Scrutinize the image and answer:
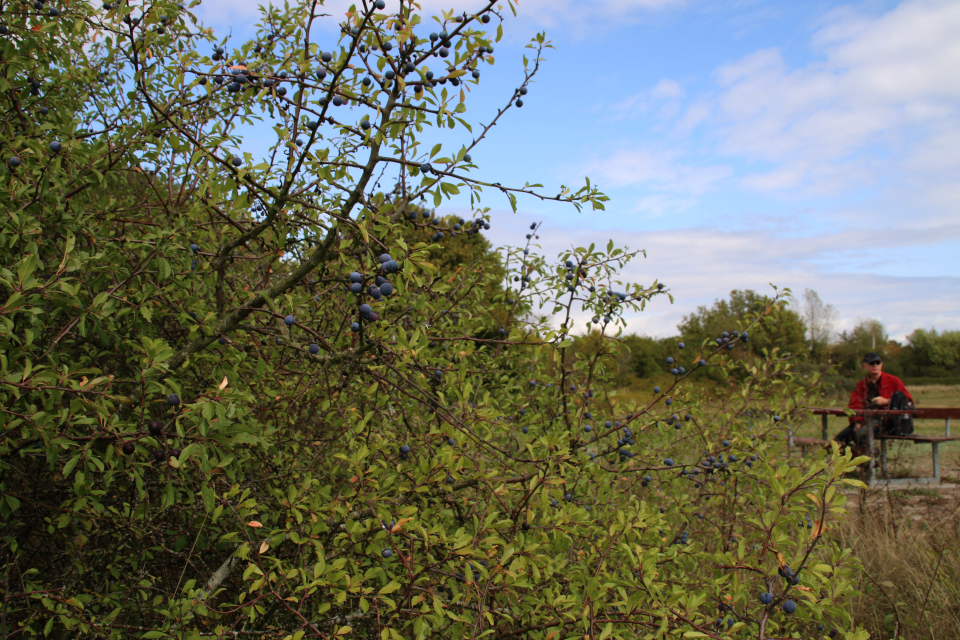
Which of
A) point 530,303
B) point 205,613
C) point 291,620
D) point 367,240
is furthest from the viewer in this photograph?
point 530,303

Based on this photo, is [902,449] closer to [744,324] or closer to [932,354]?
[744,324]

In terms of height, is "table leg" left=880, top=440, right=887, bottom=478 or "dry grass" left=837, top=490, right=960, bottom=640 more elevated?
"table leg" left=880, top=440, right=887, bottom=478

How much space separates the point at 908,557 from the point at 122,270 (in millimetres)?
5953

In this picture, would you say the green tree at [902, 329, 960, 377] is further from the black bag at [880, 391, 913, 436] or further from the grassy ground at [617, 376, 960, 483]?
the black bag at [880, 391, 913, 436]

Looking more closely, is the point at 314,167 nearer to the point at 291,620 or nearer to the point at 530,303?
the point at 291,620

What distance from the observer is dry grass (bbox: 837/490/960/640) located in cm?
385

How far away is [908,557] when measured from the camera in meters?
4.68

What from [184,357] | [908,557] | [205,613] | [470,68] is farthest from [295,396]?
[908,557]

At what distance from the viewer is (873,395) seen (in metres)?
8.97

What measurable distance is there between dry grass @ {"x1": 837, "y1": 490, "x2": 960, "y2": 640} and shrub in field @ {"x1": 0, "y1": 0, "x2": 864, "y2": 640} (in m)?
1.56

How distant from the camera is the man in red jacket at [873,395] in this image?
8383mm

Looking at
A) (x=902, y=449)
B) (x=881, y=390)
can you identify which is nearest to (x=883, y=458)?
(x=881, y=390)

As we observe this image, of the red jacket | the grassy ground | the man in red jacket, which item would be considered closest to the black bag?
the man in red jacket

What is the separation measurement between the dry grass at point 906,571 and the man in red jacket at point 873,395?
2.41 meters
